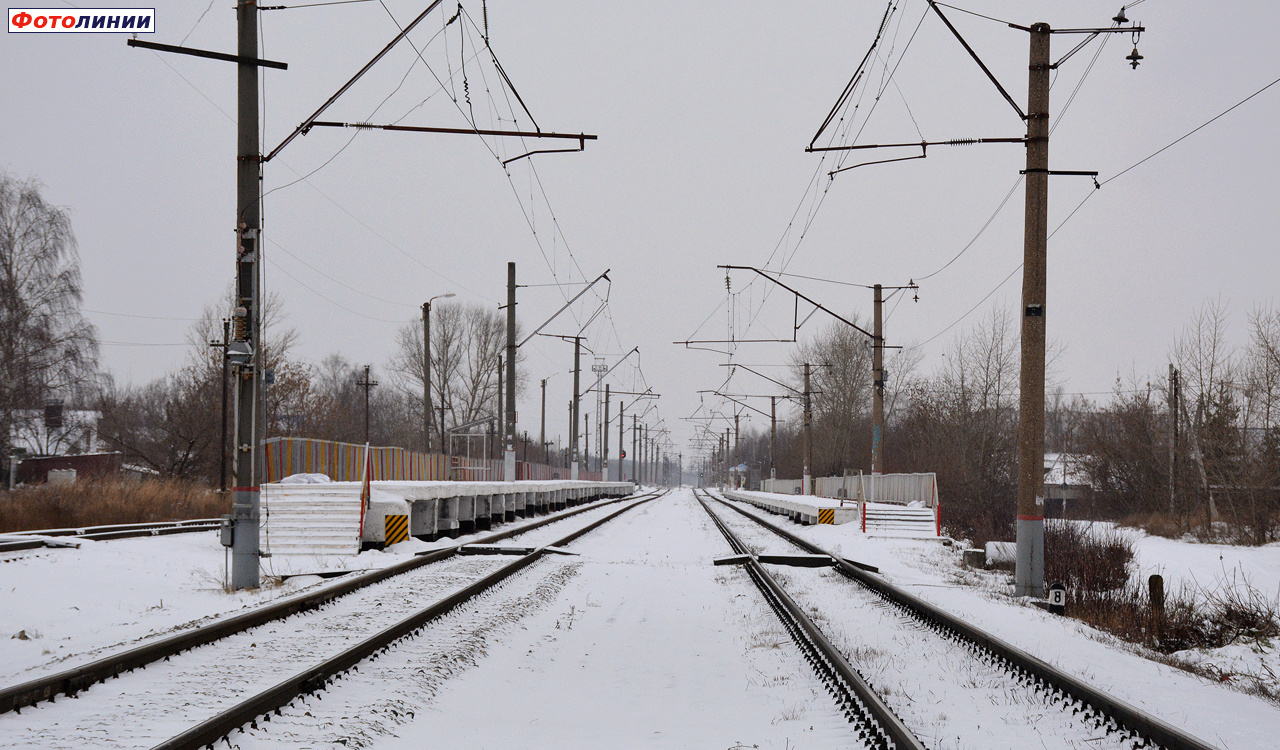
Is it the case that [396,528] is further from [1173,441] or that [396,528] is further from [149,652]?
[1173,441]

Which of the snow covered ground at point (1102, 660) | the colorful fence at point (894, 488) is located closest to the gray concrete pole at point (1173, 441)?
the colorful fence at point (894, 488)

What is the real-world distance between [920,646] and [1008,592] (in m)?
6.06

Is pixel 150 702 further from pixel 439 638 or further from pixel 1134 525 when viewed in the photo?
pixel 1134 525

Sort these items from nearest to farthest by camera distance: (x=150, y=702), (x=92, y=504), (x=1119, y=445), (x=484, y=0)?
(x=150, y=702)
(x=484, y=0)
(x=92, y=504)
(x=1119, y=445)

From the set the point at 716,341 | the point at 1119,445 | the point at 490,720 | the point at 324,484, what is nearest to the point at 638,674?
the point at 490,720

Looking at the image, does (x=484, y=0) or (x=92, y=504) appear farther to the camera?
(x=92, y=504)

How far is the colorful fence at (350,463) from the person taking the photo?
2131 cm

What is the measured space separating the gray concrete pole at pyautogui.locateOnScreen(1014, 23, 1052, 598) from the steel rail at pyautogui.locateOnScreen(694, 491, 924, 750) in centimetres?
458

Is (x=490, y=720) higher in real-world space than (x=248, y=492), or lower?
lower

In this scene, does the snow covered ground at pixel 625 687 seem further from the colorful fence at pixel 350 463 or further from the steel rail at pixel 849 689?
the colorful fence at pixel 350 463

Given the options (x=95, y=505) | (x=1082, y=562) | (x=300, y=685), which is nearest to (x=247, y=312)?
(x=300, y=685)

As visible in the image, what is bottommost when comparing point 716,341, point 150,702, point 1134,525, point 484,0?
point 1134,525

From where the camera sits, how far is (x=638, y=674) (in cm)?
818

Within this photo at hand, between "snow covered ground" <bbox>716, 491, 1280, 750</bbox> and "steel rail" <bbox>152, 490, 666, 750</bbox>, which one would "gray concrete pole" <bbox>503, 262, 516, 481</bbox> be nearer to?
"snow covered ground" <bbox>716, 491, 1280, 750</bbox>
